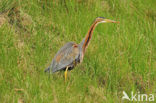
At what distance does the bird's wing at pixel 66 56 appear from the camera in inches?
205

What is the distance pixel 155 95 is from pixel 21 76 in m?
1.72

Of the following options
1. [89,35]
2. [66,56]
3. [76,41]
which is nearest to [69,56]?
[66,56]

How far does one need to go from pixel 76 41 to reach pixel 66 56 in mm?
721

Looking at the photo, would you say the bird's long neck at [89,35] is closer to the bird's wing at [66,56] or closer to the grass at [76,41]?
the bird's wing at [66,56]

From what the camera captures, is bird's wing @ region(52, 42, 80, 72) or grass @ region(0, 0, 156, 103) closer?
grass @ region(0, 0, 156, 103)

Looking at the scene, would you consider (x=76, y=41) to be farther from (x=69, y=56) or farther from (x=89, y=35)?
(x=89, y=35)

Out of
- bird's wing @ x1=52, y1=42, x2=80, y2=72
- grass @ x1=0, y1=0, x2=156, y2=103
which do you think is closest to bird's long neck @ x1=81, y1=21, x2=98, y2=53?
bird's wing @ x1=52, y1=42, x2=80, y2=72

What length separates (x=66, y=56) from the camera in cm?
524

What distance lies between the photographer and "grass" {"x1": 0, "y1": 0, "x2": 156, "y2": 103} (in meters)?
4.54

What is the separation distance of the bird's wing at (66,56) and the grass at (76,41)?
15 cm

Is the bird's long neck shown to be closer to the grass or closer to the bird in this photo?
the bird

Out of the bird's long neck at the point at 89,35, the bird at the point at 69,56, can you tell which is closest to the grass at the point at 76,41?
the bird at the point at 69,56

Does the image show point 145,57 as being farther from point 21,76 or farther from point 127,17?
point 21,76

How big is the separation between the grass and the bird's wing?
0.15 metres
